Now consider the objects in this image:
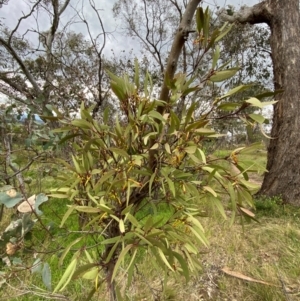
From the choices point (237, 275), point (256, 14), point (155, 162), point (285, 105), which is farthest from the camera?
point (256, 14)

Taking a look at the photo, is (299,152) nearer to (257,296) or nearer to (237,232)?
(237,232)

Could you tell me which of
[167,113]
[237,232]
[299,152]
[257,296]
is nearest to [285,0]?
[299,152]

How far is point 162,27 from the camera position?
23.1ft

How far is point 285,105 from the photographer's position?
12.7 ft

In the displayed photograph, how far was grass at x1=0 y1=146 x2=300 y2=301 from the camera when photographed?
161cm

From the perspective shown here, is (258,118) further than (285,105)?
No

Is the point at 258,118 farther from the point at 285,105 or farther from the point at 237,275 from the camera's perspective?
the point at 285,105

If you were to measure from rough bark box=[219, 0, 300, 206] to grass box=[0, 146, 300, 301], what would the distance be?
2.63 ft

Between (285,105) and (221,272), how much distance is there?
277 centimetres

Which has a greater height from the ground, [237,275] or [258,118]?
[258,118]

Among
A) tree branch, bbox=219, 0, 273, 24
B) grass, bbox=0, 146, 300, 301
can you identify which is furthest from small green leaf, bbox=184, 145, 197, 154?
tree branch, bbox=219, 0, 273, 24

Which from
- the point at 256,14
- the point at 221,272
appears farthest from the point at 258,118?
the point at 256,14

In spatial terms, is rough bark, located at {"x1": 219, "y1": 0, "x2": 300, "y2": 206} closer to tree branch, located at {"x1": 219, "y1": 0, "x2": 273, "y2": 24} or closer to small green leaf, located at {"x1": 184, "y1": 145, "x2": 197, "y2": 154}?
tree branch, located at {"x1": 219, "y1": 0, "x2": 273, "y2": 24}

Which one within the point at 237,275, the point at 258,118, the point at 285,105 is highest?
the point at 285,105
